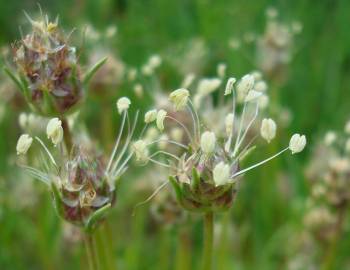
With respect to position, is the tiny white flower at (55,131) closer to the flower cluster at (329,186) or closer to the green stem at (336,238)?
the flower cluster at (329,186)

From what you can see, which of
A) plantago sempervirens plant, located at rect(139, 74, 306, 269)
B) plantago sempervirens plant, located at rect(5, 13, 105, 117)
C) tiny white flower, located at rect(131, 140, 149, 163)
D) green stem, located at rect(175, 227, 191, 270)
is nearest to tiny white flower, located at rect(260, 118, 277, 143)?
plantago sempervirens plant, located at rect(139, 74, 306, 269)

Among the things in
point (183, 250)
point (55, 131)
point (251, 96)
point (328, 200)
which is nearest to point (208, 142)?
point (251, 96)

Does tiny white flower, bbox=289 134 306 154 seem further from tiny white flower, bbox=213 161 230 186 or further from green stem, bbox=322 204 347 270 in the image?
green stem, bbox=322 204 347 270

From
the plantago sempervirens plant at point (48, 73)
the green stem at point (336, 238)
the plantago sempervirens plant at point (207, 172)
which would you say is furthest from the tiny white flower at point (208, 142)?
the green stem at point (336, 238)

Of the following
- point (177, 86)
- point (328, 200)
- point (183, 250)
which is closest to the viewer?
point (183, 250)

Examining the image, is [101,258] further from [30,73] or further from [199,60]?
[199,60]

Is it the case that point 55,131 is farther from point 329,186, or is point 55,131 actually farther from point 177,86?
point 177,86
